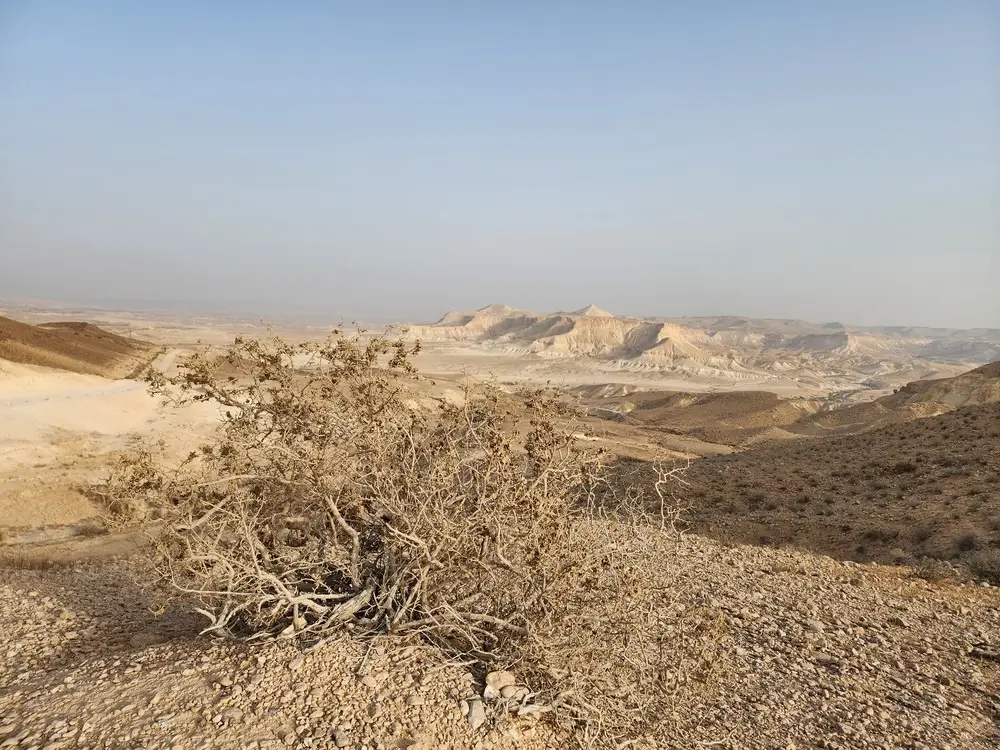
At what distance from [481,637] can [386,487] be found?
3.97 ft

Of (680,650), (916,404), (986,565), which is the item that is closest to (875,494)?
(986,565)

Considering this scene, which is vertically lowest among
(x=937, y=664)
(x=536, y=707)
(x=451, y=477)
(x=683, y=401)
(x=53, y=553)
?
(x=683, y=401)

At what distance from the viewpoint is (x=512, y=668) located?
375 cm

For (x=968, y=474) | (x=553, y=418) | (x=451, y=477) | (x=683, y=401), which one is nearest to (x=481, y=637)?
(x=451, y=477)

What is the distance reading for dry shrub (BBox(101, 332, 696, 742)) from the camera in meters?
3.77

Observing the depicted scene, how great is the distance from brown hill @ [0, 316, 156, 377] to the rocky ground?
25.5m

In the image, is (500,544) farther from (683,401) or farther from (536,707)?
(683,401)

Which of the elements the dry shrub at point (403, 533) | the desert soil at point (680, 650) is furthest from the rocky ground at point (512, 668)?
the dry shrub at point (403, 533)

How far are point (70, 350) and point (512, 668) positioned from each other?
3871 cm

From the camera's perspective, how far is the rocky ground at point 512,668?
10.5 feet

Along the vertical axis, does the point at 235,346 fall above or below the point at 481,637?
above

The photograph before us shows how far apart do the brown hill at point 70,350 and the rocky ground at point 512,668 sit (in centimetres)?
2551

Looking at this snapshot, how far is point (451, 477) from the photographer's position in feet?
13.1

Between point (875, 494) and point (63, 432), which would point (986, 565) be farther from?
point (63, 432)
